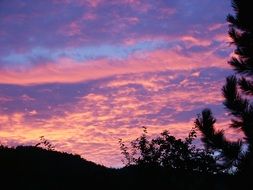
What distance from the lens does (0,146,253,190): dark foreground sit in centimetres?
2045

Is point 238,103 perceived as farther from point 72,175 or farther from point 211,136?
point 72,175

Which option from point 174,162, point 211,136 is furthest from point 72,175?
point 211,136

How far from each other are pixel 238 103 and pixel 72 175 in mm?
15552

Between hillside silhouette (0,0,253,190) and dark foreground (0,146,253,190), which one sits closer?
hillside silhouette (0,0,253,190)

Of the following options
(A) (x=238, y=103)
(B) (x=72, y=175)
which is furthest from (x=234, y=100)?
(B) (x=72, y=175)

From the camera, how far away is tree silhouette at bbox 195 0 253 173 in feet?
29.1

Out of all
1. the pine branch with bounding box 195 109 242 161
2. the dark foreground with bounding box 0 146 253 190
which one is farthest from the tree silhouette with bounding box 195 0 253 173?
the dark foreground with bounding box 0 146 253 190

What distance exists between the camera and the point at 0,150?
23688 millimetres

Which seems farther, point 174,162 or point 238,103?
point 174,162

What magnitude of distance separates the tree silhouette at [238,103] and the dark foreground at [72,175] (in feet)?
29.1

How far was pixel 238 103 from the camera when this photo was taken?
922cm

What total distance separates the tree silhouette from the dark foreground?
29.1 ft

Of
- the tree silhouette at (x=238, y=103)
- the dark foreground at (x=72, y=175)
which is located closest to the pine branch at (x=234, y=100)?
the tree silhouette at (x=238, y=103)

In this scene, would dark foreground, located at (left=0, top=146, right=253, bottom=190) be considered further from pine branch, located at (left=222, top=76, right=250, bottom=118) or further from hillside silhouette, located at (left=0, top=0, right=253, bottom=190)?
pine branch, located at (left=222, top=76, right=250, bottom=118)
